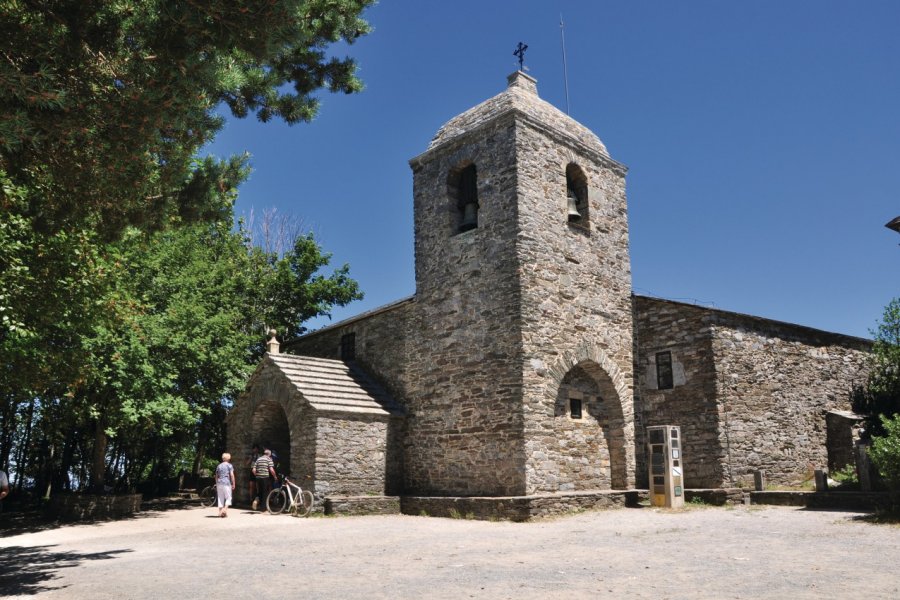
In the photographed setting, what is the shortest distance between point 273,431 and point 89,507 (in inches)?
174

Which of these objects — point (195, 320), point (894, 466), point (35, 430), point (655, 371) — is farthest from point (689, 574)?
point (35, 430)

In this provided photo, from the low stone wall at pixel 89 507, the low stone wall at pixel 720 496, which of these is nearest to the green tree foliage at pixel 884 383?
the low stone wall at pixel 720 496

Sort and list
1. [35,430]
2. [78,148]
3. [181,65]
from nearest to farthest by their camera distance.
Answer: [181,65] < [78,148] < [35,430]

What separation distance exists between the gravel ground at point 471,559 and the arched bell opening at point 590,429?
6.82ft

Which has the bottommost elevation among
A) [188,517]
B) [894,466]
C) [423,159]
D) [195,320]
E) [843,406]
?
[188,517]

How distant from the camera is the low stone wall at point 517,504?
42.2ft

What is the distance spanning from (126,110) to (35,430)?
62.0 feet

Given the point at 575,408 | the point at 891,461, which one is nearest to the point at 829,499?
the point at 891,461

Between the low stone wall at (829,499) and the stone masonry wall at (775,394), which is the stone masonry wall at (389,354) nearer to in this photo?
the stone masonry wall at (775,394)

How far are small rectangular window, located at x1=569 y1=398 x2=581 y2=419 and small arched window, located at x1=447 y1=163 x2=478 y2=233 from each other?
479 cm

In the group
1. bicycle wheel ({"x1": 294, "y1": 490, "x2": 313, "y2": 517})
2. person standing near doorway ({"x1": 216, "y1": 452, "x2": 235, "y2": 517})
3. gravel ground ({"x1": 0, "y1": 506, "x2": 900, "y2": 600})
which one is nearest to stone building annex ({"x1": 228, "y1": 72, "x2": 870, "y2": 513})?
bicycle wheel ({"x1": 294, "y1": 490, "x2": 313, "y2": 517})

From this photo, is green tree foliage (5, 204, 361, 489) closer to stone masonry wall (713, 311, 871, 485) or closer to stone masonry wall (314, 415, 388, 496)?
stone masonry wall (314, 415, 388, 496)

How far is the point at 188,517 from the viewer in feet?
47.0

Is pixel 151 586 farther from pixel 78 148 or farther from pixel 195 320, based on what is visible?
pixel 195 320
